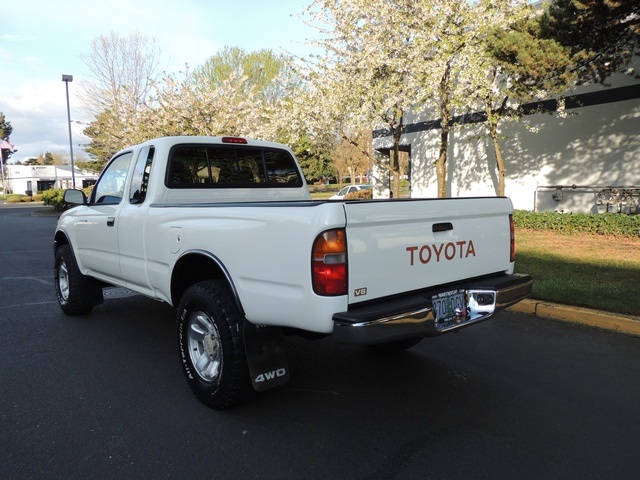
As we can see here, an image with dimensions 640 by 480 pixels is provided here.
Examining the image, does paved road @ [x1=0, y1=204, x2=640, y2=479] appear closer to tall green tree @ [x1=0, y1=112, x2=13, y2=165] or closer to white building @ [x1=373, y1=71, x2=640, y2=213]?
white building @ [x1=373, y1=71, x2=640, y2=213]

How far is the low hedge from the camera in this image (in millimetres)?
10266

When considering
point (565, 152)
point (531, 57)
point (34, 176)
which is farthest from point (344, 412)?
point (34, 176)

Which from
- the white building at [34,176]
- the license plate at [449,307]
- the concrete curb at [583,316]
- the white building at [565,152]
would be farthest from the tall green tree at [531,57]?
the white building at [34,176]

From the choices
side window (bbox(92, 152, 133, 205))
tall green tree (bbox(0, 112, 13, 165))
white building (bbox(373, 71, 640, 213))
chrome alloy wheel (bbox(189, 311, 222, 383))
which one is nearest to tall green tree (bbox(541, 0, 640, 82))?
white building (bbox(373, 71, 640, 213))

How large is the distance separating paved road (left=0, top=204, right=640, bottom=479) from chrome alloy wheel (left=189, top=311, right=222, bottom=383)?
245 millimetres

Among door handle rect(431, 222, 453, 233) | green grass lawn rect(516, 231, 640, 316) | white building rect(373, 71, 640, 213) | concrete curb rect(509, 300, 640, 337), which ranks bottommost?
concrete curb rect(509, 300, 640, 337)

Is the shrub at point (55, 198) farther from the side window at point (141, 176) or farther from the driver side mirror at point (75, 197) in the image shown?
the side window at point (141, 176)

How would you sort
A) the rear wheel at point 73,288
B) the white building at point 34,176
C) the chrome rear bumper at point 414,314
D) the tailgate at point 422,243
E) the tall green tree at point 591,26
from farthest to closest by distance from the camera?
the white building at point 34,176 < the tall green tree at point 591,26 < the rear wheel at point 73,288 < the tailgate at point 422,243 < the chrome rear bumper at point 414,314

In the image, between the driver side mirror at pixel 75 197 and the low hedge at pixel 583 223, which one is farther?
the low hedge at pixel 583 223

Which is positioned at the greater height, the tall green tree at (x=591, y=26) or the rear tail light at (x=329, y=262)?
the tall green tree at (x=591, y=26)

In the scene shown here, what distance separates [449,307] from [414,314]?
42 centimetres

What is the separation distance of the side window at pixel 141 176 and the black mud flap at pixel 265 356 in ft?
6.19

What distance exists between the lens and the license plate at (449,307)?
2946 mm

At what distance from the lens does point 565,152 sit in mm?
13992
